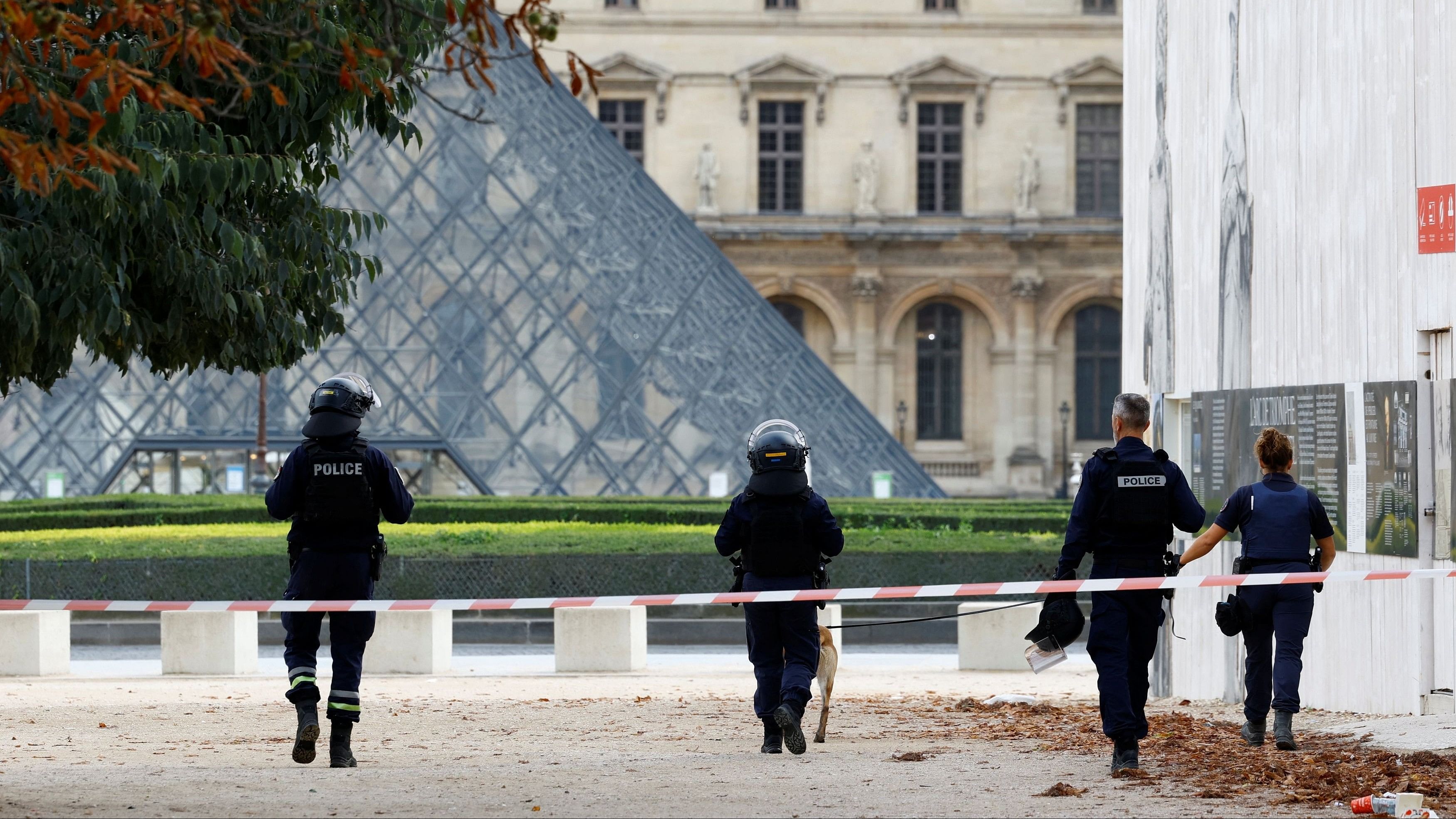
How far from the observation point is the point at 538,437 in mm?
23578

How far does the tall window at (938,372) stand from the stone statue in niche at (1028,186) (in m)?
2.65

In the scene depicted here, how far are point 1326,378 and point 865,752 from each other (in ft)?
8.95

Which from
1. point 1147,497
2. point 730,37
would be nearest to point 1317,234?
point 1147,497

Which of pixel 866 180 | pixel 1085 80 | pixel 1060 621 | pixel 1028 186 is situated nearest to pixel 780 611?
pixel 1060 621

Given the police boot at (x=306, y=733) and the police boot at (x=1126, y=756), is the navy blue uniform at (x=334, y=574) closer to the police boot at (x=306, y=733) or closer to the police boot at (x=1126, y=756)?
the police boot at (x=306, y=733)

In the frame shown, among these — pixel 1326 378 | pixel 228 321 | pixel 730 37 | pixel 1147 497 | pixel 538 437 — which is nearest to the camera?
pixel 1147 497

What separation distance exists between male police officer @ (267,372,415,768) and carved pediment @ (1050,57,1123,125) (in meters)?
37.6

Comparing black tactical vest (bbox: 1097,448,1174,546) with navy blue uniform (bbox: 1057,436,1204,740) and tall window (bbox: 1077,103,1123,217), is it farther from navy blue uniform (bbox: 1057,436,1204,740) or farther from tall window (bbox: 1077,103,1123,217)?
tall window (bbox: 1077,103,1123,217)

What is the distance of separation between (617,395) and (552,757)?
1678 cm

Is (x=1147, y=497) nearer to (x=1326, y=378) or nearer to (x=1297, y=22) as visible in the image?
(x=1326, y=378)

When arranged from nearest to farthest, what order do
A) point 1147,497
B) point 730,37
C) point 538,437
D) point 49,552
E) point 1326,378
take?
point 1147,497, point 1326,378, point 49,552, point 538,437, point 730,37

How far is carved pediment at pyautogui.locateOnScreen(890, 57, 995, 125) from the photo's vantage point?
42594 mm

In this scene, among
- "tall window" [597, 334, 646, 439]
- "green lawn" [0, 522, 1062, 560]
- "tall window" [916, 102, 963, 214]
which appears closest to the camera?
"green lawn" [0, 522, 1062, 560]

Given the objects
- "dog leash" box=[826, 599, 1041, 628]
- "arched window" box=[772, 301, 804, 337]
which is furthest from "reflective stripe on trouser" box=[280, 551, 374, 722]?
"arched window" box=[772, 301, 804, 337]
